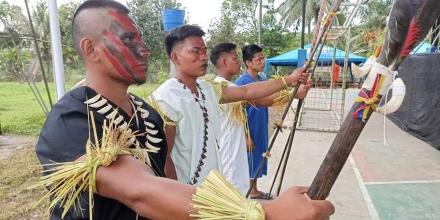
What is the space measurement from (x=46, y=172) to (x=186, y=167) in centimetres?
101

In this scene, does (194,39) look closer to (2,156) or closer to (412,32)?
(412,32)

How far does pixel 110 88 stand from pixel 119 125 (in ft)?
0.48

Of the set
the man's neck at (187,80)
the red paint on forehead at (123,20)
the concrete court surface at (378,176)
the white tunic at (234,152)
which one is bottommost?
the concrete court surface at (378,176)

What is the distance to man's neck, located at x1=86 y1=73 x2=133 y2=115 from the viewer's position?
112cm

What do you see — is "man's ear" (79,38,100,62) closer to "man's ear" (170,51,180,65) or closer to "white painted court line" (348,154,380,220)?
"man's ear" (170,51,180,65)

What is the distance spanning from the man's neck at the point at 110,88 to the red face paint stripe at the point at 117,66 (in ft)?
0.11

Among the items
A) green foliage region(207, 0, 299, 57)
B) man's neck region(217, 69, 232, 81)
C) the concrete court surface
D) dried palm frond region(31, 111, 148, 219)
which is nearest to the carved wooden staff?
dried palm frond region(31, 111, 148, 219)

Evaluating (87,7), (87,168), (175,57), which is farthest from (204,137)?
(87,168)

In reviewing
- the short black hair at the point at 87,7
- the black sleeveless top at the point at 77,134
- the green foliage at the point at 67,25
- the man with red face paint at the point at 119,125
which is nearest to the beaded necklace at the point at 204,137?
the man with red face paint at the point at 119,125

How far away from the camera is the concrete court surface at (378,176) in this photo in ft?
11.2

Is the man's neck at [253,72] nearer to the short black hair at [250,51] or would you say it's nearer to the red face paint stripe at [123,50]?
the short black hair at [250,51]

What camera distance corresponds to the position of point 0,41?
336 inches

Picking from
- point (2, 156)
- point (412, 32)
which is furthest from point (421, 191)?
point (2, 156)

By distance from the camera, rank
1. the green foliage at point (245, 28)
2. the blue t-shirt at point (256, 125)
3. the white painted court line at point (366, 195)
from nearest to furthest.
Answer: the white painted court line at point (366, 195) → the blue t-shirt at point (256, 125) → the green foliage at point (245, 28)
